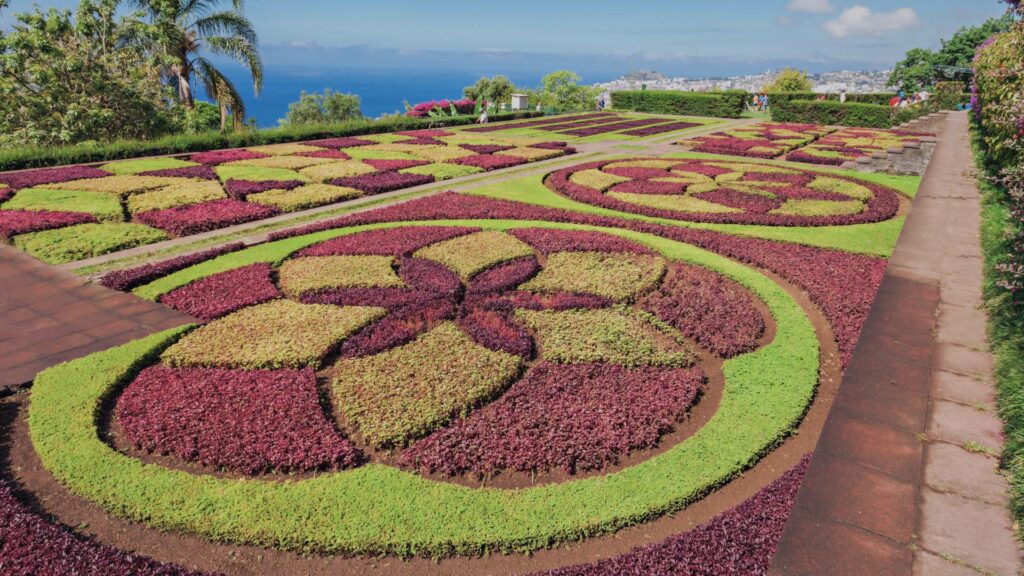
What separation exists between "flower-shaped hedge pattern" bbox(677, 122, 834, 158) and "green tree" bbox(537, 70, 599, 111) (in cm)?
2085

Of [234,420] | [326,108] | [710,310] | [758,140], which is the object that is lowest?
[234,420]

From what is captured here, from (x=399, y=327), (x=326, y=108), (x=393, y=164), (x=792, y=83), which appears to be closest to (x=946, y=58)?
(x=792, y=83)

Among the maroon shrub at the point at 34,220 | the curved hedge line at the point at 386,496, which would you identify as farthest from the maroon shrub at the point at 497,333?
the maroon shrub at the point at 34,220

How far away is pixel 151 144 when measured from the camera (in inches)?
848

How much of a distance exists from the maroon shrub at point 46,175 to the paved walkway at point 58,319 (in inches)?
327

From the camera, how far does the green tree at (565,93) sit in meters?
52.5

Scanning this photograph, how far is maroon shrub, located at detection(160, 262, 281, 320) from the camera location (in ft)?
27.0

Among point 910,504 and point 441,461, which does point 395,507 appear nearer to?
point 441,461

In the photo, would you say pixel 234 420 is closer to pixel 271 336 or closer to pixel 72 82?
pixel 271 336

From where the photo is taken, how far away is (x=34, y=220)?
1220cm

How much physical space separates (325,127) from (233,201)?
48.6ft

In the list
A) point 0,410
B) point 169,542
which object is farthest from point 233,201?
point 169,542

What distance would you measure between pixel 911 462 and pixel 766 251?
7.91 metres

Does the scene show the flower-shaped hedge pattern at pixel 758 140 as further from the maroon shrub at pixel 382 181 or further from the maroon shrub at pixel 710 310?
the maroon shrub at pixel 710 310
